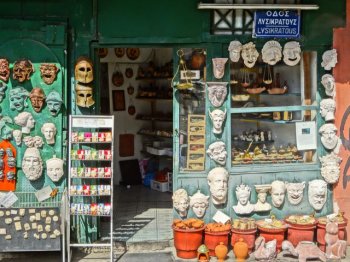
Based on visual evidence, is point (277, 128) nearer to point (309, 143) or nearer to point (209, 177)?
point (309, 143)

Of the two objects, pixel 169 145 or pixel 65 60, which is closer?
pixel 65 60

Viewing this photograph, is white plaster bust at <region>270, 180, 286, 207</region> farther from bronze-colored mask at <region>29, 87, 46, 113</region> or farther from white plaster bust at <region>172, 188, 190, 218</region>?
bronze-colored mask at <region>29, 87, 46, 113</region>

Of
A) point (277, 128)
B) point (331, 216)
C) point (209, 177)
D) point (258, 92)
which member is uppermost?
point (258, 92)

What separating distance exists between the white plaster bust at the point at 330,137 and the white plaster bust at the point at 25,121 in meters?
4.37

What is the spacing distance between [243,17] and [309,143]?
2.24 meters

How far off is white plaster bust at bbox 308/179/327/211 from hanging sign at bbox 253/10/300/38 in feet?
7.47

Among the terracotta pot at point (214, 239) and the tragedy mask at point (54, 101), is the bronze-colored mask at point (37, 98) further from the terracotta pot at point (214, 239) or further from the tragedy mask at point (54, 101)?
the terracotta pot at point (214, 239)

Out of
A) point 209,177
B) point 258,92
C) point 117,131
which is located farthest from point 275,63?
point 117,131

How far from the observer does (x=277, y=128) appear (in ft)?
29.3

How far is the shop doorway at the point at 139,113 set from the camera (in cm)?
1228

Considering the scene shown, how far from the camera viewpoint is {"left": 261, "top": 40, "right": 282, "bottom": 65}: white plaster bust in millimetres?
8492

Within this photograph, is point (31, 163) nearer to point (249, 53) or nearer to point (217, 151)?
point (217, 151)

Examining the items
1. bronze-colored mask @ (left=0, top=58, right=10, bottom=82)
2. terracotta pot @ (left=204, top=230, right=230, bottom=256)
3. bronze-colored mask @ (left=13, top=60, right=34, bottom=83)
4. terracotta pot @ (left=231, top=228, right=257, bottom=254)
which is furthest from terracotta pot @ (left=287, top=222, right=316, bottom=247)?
bronze-colored mask @ (left=0, top=58, right=10, bottom=82)

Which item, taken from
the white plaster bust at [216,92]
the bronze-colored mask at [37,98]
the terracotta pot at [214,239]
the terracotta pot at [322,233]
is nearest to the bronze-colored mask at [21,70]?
the bronze-colored mask at [37,98]
